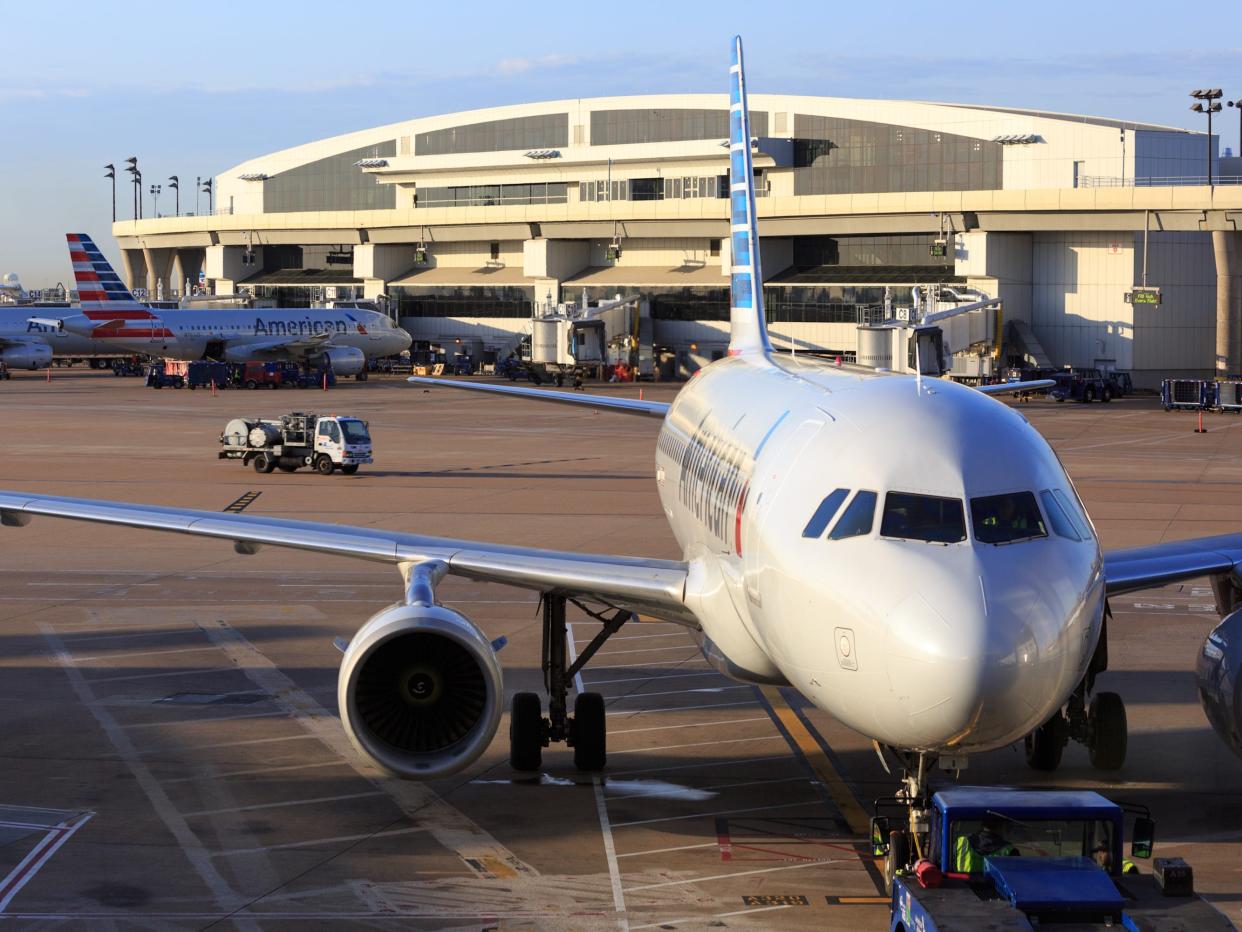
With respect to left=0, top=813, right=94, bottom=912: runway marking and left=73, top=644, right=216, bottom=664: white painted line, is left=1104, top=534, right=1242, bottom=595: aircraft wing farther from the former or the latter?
left=73, top=644, right=216, bottom=664: white painted line

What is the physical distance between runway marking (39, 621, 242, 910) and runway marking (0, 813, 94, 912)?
32.8 inches

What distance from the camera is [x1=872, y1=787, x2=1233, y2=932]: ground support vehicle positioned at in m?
10.9

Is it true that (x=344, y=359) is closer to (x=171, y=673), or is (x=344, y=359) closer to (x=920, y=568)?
(x=171, y=673)

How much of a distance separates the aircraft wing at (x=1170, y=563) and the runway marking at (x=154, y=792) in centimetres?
897

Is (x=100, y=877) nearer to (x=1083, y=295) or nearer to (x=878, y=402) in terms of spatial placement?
(x=878, y=402)

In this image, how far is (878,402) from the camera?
13844 mm

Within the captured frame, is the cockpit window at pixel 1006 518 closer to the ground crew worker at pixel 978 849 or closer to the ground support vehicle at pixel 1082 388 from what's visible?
the ground crew worker at pixel 978 849

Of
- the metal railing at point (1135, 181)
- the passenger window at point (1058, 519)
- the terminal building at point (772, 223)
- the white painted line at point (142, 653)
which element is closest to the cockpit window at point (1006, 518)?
the passenger window at point (1058, 519)

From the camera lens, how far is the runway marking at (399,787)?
15039mm

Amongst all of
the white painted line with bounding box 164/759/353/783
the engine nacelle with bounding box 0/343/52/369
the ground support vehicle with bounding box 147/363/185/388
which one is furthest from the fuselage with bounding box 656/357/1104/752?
the engine nacelle with bounding box 0/343/52/369

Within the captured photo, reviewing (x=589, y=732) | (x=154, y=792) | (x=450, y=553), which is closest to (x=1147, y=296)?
(x=589, y=732)

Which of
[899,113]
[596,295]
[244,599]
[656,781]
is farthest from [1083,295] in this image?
[656,781]

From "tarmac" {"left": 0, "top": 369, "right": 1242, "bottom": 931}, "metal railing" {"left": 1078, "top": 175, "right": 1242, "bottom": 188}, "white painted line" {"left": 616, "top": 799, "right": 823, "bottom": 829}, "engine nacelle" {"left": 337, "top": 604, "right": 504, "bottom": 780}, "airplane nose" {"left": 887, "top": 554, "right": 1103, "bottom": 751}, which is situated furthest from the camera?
"metal railing" {"left": 1078, "top": 175, "right": 1242, "bottom": 188}

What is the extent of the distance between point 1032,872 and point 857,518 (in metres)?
2.89
